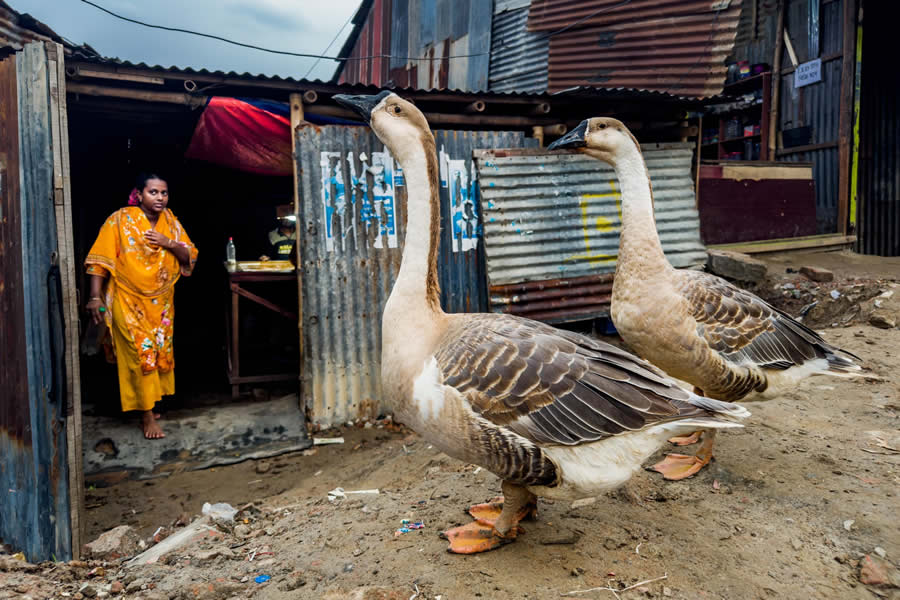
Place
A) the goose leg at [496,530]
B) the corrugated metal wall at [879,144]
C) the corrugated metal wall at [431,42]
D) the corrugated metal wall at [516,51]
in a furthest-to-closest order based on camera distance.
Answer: the corrugated metal wall at [431,42]
the corrugated metal wall at [516,51]
the corrugated metal wall at [879,144]
the goose leg at [496,530]

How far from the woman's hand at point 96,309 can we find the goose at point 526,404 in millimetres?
4149

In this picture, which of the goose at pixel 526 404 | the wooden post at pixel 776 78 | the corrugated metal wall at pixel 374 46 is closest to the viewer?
the goose at pixel 526 404

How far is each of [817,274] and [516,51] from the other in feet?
26.1

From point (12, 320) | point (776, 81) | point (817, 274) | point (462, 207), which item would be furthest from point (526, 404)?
point (776, 81)

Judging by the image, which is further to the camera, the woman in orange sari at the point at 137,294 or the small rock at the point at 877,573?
the woman in orange sari at the point at 137,294

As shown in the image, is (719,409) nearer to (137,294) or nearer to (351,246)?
(351,246)

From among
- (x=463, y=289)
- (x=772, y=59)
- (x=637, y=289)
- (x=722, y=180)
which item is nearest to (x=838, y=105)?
(x=772, y=59)

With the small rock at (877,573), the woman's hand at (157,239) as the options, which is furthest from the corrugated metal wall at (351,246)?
the small rock at (877,573)

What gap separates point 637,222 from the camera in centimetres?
392

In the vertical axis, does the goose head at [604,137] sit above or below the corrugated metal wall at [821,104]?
below

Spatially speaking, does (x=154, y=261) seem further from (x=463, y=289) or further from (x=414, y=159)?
(x=414, y=159)

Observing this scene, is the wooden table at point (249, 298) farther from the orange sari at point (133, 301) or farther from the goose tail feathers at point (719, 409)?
the goose tail feathers at point (719, 409)

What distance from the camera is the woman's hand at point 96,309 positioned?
5441mm

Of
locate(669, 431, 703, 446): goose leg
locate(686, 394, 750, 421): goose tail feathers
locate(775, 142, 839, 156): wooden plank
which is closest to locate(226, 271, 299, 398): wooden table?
locate(669, 431, 703, 446): goose leg
